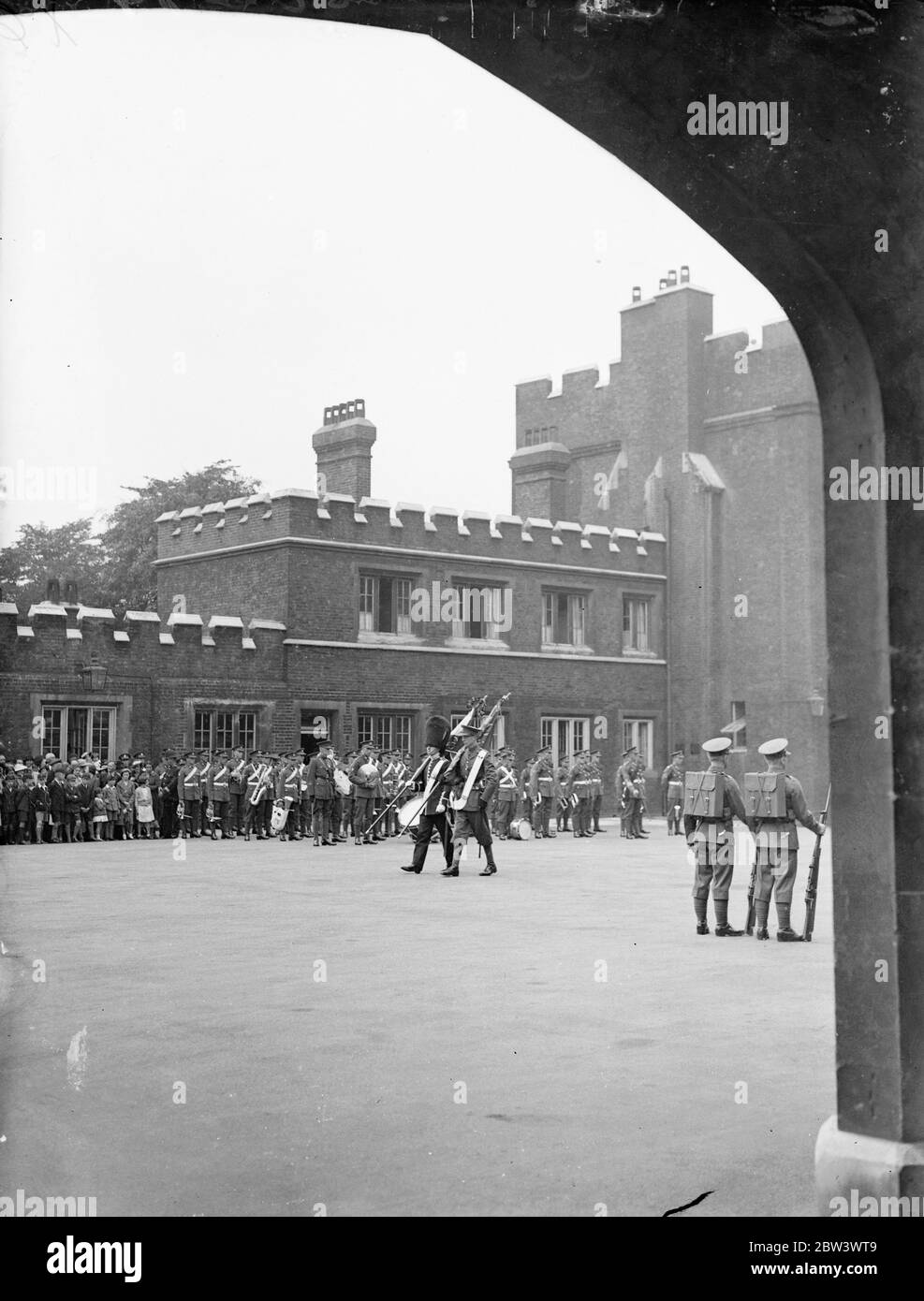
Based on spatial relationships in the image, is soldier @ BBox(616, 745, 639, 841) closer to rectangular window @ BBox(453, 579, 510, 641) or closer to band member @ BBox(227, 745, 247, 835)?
rectangular window @ BBox(453, 579, 510, 641)

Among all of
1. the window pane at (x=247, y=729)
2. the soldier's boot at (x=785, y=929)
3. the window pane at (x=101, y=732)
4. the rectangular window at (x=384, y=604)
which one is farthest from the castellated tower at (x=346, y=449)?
the soldier's boot at (x=785, y=929)

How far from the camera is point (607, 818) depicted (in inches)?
1201

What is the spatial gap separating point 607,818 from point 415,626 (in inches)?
247

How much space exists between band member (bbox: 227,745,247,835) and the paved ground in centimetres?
1044

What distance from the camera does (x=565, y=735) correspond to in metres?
30.4

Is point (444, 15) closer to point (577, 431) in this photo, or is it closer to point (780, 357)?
point (780, 357)

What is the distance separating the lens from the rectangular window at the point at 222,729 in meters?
25.0

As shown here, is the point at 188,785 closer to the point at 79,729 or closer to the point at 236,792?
the point at 236,792

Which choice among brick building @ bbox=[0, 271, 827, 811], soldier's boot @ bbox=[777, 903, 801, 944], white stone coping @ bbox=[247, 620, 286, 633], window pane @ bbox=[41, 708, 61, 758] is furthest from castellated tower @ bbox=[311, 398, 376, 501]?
soldier's boot @ bbox=[777, 903, 801, 944]

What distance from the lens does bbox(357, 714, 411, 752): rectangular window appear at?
88.5 ft
